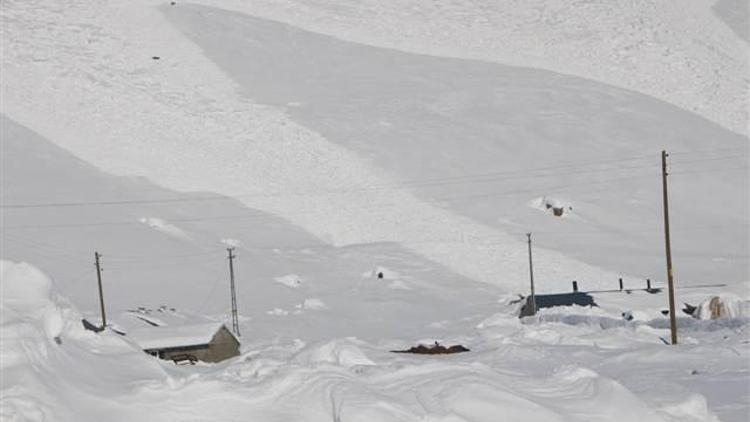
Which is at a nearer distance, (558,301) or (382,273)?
(558,301)

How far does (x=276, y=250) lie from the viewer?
207 ft

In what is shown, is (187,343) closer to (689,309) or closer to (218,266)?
(218,266)

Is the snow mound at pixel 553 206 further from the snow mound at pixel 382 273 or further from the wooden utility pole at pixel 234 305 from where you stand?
the wooden utility pole at pixel 234 305

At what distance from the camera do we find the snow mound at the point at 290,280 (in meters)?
58.2

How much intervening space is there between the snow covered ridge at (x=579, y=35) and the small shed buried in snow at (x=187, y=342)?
5679 centimetres

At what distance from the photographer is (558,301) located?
183 ft

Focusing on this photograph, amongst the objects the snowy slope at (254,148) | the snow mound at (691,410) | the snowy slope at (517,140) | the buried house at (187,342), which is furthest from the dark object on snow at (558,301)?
the snow mound at (691,410)

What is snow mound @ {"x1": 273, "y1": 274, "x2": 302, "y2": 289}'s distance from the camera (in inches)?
2291

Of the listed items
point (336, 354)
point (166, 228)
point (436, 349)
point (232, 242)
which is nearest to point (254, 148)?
point (232, 242)

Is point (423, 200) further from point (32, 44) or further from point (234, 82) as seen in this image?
point (32, 44)

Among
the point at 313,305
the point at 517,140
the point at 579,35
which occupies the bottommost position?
the point at 313,305

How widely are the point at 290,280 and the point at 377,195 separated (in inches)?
609

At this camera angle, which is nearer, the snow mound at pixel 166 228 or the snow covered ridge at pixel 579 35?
the snow mound at pixel 166 228

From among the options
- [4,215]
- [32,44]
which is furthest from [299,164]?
[32,44]
